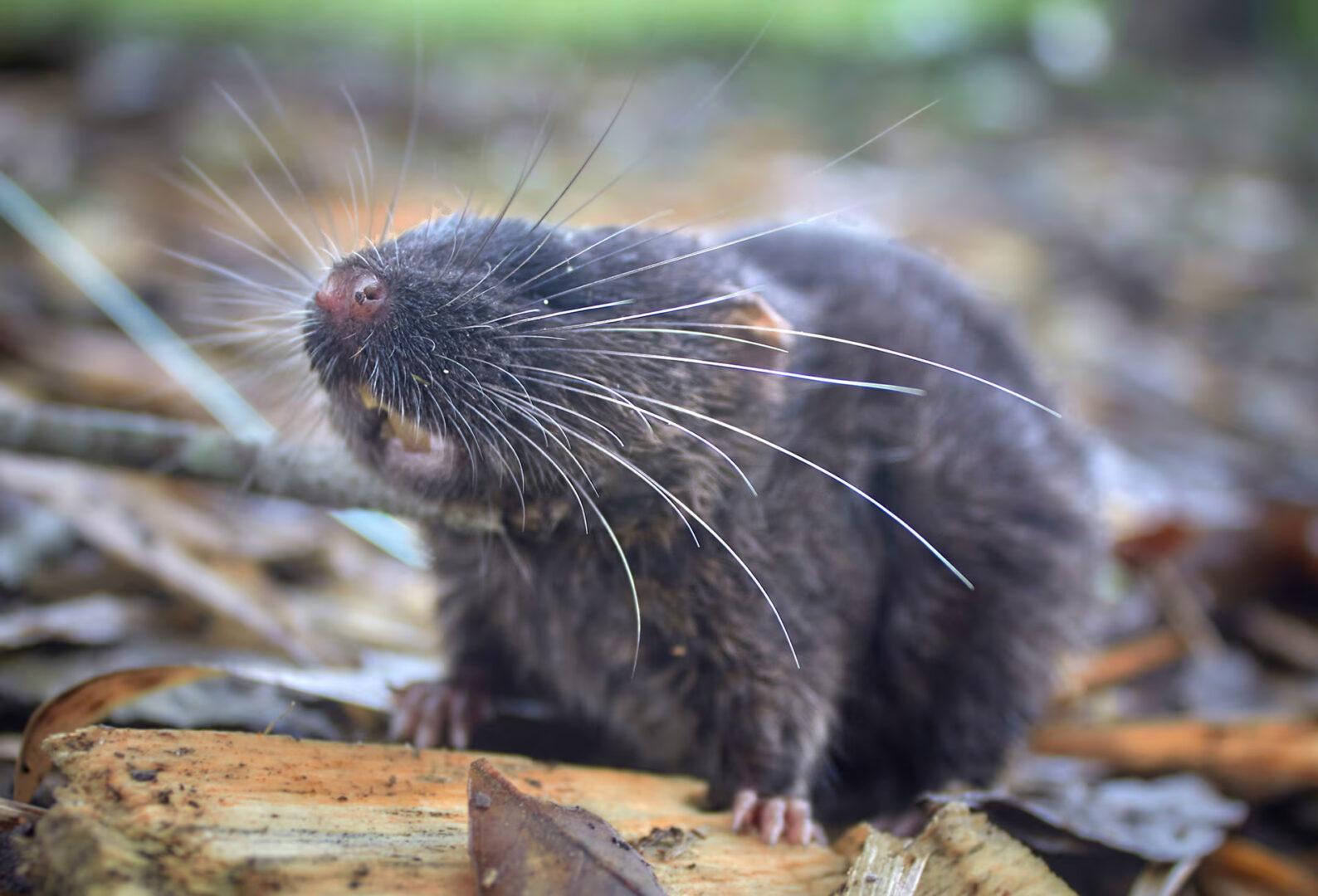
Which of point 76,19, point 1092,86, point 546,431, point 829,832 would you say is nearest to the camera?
point 546,431

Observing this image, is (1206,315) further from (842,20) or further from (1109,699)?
(842,20)

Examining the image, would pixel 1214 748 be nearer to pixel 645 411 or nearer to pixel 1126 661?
pixel 1126 661

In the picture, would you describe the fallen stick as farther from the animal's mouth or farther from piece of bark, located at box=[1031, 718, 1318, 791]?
the animal's mouth

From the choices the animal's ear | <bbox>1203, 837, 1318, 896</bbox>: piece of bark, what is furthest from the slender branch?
<bbox>1203, 837, 1318, 896</bbox>: piece of bark

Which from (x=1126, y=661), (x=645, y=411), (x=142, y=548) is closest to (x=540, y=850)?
(x=645, y=411)

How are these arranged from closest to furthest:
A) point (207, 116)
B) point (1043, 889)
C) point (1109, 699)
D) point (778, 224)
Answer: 1. point (1043, 889)
2. point (778, 224)
3. point (1109, 699)
4. point (207, 116)

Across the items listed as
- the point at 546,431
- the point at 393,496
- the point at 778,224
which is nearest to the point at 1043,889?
the point at 546,431
